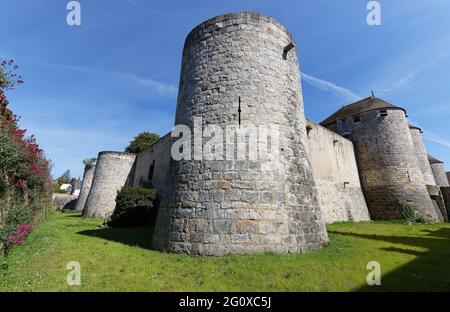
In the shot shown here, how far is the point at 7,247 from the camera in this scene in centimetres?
537

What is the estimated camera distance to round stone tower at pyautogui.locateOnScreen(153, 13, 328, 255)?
545cm

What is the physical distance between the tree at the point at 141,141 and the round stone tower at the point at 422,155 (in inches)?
1127

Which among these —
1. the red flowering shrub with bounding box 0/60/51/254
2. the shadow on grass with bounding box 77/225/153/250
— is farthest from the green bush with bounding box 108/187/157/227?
the red flowering shrub with bounding box 0/60/51/254

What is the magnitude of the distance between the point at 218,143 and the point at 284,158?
1786 mm

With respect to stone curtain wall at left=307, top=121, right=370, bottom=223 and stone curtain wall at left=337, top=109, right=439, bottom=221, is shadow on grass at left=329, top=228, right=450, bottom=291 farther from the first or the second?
stone curtain wall at left=337, top=109, right=439, bottom=221

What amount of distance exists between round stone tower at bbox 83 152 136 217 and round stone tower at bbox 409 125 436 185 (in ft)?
84.7

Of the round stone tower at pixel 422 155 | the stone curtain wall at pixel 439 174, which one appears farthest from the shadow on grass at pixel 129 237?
the stone curtain wall at pixel 439 174

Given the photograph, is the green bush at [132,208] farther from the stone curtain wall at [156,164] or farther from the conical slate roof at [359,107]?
the conical slate roof at [359,107]

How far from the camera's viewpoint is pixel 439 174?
2484cm

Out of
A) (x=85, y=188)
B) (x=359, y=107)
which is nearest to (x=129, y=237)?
(x=359, y=107)

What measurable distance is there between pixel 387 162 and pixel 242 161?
1596cm

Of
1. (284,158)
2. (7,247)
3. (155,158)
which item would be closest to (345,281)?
(284,158)

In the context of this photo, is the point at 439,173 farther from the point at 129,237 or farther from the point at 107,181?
the point at 107,181

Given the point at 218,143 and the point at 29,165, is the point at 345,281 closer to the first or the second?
the point at 218,143
